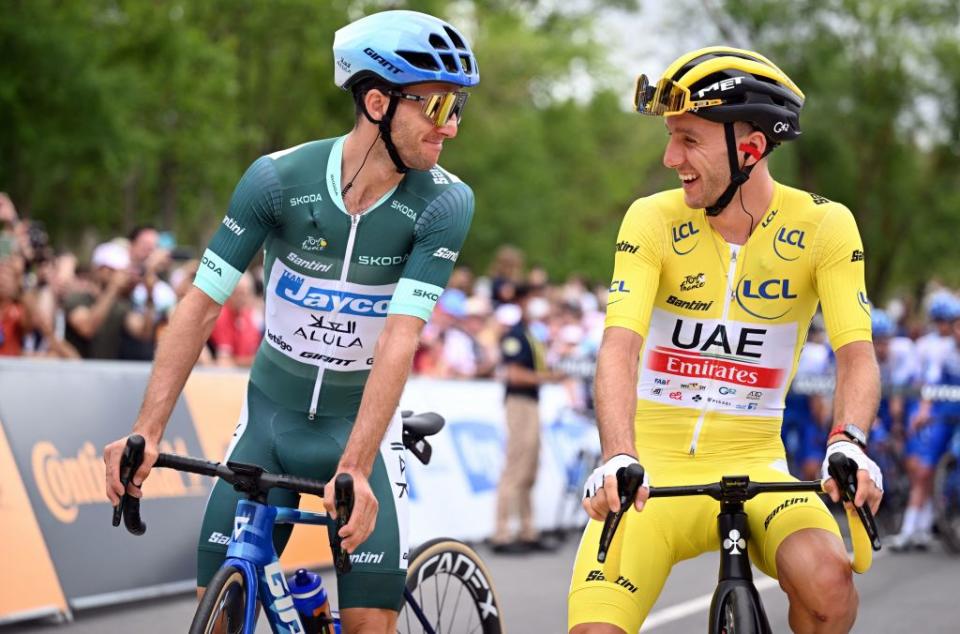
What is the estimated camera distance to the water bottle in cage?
14.8ft

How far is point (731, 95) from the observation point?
4.33 meters

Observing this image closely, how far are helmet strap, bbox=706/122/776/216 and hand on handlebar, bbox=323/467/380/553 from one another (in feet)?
4.56

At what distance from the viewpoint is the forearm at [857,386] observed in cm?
424

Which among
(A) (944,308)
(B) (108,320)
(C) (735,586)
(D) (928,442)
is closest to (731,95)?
(C) (735,586)

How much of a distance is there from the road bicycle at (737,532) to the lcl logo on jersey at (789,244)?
80 cm

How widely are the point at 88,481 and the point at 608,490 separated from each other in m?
5.61

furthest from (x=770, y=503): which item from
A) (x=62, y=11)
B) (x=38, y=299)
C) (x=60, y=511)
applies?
(x=62, y=11)

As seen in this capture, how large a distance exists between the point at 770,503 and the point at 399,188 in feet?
4.87

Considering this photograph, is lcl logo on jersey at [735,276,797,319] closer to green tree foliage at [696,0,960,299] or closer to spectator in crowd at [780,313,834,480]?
spectator in crowd at [780,313,834,480]

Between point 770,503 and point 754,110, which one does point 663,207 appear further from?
point 770,503

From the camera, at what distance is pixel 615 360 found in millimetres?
4316

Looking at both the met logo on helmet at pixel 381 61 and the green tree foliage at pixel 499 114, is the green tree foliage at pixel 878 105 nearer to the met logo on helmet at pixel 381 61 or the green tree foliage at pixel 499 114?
the green tree foliage at pixel 499 114

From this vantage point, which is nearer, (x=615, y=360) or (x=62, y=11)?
(x=615, y=360)

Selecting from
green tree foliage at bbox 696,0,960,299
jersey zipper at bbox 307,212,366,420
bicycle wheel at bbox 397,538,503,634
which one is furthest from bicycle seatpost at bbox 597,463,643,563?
green tree foliage at bbox 696,0,960,299
